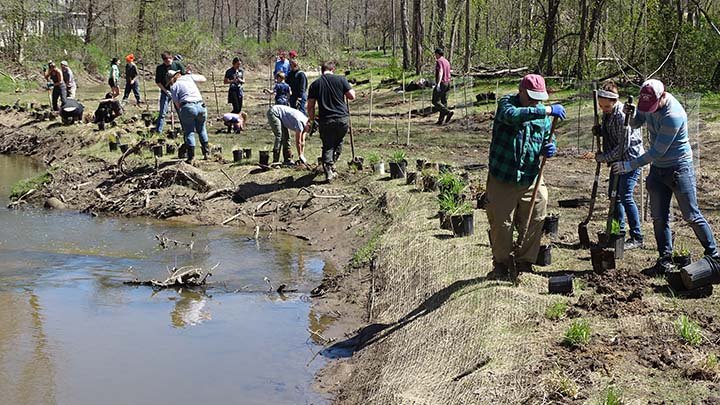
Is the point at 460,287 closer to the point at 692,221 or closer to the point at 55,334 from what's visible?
the point at 692,221

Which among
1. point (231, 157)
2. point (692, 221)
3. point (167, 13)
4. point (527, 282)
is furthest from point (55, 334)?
point (167, 13)

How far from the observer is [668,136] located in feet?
23.4

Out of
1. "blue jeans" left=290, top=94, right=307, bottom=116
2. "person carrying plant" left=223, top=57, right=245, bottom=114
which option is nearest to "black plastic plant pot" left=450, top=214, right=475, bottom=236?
"blue jeans" left=290, top=94, right=307, bottom=116

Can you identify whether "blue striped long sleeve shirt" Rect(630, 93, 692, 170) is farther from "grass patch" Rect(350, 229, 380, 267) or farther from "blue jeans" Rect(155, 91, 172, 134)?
"blue jeans" Rect(155, 91, 172, 134)

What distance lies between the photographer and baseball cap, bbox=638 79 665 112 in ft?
23.2

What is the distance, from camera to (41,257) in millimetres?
11852

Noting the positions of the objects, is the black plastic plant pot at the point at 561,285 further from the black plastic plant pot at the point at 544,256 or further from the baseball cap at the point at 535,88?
the baseball cap at the point at 535,88

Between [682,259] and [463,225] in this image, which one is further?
[463,225]

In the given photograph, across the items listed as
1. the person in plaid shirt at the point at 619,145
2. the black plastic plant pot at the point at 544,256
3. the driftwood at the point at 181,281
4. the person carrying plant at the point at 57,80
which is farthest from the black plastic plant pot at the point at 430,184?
the person carrying plant at the point at 57,80

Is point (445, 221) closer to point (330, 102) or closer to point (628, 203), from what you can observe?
point (628, 203)

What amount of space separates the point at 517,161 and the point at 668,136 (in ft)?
4.23

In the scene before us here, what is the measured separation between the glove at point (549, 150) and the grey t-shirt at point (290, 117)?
7.39m

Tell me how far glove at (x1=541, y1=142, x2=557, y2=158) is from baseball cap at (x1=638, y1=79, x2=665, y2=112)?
818 millimetres

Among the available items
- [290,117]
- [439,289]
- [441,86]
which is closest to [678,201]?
[439,289]
